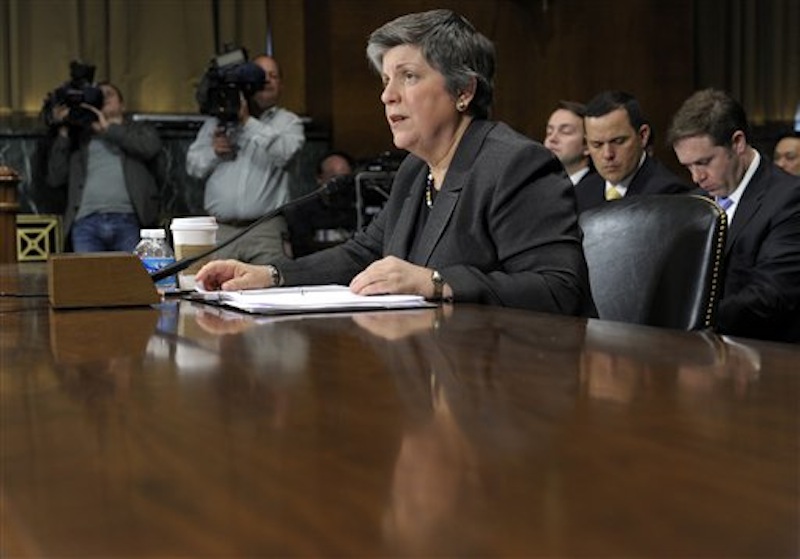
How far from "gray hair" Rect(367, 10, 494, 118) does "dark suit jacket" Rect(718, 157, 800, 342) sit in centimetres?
71

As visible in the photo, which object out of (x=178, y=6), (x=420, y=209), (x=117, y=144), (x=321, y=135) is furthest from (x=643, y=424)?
(x=178, y=6)

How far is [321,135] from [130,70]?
3.89 feet

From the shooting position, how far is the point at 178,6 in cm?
689

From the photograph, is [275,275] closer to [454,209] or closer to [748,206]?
[454,209]

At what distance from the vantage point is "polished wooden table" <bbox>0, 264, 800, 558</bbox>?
16.1 inches

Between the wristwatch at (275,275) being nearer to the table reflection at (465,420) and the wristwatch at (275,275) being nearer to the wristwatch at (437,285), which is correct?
the wristwatch at (437,285)

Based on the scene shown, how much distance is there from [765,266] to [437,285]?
122cm

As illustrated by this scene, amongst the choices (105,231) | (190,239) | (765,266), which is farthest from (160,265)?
(105,231)

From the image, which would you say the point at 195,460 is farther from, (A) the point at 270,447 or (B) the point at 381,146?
(B) the point at 381,146

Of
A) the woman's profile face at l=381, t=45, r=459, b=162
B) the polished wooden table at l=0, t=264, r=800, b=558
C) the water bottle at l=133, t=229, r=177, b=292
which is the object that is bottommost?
the polished wooden table at l=0, t=264, r=800, b=558

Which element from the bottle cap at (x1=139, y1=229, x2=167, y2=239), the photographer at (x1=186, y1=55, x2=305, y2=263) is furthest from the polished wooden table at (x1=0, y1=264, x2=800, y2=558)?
the photographer at (x1=186, y1=55, x2=305, y2=263)

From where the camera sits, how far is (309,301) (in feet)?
5.22

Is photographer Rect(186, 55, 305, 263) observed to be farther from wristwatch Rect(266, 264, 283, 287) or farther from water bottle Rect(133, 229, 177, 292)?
wristwatch Rect(266, 264, 283, 287)

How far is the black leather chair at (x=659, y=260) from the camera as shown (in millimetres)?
1945
